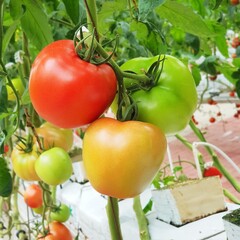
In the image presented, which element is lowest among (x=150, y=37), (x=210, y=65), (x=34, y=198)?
(x=34, y=198)

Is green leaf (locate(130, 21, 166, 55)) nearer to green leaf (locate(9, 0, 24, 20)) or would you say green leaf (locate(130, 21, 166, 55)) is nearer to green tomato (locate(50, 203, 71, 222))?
green leaf (locate(9, 0, 24, 20))

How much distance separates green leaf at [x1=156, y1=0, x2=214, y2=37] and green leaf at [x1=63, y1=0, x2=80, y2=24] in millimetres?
137

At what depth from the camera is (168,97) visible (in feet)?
1.16

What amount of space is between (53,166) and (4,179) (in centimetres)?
8

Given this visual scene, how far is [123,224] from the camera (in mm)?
770

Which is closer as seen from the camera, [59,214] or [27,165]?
[27,165]

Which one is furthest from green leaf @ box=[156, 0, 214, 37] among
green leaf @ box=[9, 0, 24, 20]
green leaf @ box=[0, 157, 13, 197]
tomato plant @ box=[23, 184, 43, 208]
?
tomato plant @ box=[23, 184, 43, 208]

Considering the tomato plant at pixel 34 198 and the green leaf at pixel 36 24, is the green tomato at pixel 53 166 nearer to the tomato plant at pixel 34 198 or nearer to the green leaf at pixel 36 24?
the green leaf at pixel 36 24

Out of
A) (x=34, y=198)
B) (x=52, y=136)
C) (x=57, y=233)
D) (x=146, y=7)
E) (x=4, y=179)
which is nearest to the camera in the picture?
(x=146, y=7)

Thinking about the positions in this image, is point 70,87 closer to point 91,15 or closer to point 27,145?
point 91,15

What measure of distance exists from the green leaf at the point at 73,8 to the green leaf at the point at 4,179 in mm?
220

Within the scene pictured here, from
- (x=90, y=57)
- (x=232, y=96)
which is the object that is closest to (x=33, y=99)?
(x=90, y=57)

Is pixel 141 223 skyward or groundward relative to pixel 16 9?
groundward

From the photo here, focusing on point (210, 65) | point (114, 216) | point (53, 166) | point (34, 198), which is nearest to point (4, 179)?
point (53, 166)
